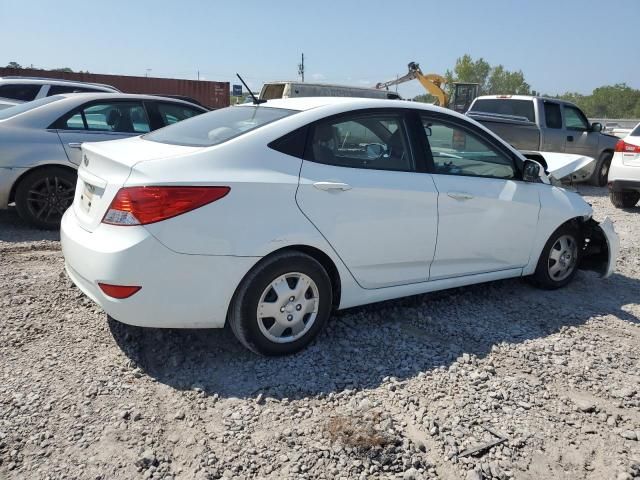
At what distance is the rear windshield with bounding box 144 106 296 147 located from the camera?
3.43 m

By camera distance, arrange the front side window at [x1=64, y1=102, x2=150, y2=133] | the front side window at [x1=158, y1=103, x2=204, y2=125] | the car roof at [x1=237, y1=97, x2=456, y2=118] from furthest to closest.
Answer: the front side window at [x1=158, y1=103, x2=204, y2=125]
the front side window at [x1=64, y1=102, x2=150, y2=133]
the car roof at [x1=237, y1=97, x2=456, y2=118]

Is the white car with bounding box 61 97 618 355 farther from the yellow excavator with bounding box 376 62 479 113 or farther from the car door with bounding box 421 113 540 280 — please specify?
the yellow excavator with bounding box 376 62 479 113

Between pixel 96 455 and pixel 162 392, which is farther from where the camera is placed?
pixel 162 392

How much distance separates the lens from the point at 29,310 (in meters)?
3.96

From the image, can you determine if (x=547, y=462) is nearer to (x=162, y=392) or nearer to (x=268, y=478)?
(x=268, y=478)

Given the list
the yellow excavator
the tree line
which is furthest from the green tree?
the yellow excavator

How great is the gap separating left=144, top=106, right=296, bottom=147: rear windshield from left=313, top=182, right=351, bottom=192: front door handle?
0.53 metres

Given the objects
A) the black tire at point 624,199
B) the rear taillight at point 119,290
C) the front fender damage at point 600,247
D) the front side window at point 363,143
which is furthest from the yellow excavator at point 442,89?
the rear taillight at point 119,290

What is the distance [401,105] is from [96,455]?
9.46 ft

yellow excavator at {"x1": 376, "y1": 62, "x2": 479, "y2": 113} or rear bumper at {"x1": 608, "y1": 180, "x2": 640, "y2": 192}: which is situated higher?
yellow excavator at {"x1": 376, "y1": 62, "x2": 479, "y2": 113}

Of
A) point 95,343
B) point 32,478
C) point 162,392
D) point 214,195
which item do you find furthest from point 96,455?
point 214,195

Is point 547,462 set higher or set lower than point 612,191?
lower

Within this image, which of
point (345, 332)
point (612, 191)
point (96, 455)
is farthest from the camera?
point (612, 191)

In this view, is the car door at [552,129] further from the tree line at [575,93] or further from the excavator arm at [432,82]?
the tree line at [575,93]
